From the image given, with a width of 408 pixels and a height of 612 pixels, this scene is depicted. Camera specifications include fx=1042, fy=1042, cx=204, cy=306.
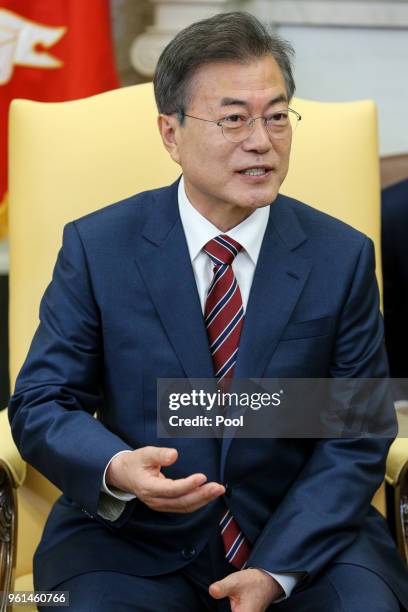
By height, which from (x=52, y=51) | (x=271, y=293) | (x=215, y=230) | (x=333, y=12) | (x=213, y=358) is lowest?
(x=213, y=358)

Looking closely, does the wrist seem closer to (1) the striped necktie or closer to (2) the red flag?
(1) the striped necktie

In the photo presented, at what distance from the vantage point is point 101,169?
204 centimetres

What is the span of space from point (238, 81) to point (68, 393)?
546mm

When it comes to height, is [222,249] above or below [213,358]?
above

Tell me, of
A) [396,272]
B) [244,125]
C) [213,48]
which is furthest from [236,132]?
[396,272]

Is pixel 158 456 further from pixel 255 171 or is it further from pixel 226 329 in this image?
pixel 255 171

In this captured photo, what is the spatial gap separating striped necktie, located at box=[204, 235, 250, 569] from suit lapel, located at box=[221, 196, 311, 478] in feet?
0.09

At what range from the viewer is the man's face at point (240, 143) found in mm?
1572

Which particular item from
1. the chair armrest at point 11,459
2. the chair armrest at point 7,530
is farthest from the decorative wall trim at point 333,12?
the chair armrest at point 7,530

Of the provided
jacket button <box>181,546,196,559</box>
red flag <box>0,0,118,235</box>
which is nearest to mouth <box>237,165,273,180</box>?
jacket button <box>181,546,196,559</box>

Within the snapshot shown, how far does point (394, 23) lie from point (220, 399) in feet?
6.26

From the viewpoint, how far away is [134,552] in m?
1.62

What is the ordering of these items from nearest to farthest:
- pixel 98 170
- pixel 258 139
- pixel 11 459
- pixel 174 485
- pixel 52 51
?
pixel 174 485, pixel 258 139, pixel 11 459, pixel 98 170, pixel 52 51

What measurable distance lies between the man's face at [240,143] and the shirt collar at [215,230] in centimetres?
7
